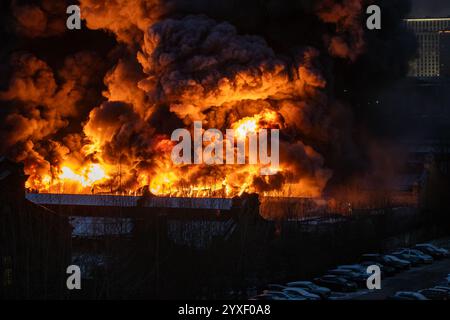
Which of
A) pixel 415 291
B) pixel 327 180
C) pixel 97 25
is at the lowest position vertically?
pixel 415 291

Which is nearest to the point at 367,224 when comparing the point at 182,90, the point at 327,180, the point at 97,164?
the point at 327,180

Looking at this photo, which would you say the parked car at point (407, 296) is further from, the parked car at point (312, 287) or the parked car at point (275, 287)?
the parked car at point (275, 287)

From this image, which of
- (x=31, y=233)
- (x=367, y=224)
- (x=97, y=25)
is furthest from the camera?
(x=97, y=25)

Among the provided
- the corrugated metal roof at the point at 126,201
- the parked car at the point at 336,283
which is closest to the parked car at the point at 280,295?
the parked car at the point at 336,283

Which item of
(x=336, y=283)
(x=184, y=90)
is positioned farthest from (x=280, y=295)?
(x=184, y=90)

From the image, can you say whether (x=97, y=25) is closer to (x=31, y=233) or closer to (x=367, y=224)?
(x=367, y=224)

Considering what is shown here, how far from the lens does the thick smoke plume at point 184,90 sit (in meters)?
54.8

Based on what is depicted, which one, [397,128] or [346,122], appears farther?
[397,128]

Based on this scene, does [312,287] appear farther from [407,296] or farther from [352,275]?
[407,296]

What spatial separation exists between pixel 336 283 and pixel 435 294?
13.8ft

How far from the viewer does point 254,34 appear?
188 ft

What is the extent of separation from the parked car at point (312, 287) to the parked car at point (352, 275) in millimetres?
2005

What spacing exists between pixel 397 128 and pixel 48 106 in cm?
2124

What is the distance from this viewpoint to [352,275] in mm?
41156
